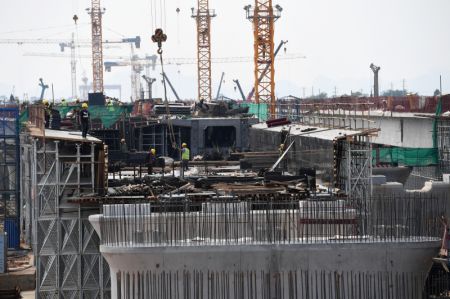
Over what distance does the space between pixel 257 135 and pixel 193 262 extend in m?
35.5

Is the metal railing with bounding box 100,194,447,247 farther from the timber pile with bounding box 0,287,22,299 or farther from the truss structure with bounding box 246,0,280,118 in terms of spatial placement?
the truss structure with bounding box 246,0,280,118

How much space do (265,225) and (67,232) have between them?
8194 millimetres

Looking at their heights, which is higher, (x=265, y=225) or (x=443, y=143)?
(x=443, y=143)

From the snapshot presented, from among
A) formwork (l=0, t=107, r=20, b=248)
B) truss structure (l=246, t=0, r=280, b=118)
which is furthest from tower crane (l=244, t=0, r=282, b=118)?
formwork (l=0, t=107, r=20, b=248)

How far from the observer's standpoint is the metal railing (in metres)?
27.2

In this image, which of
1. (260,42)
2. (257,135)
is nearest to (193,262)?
(257,135)

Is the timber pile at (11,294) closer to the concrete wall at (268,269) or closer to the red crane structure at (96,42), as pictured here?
the concrete wall at (268,269)

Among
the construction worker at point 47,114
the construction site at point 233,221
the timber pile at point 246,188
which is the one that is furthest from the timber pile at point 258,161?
the timber pile at point 246,188

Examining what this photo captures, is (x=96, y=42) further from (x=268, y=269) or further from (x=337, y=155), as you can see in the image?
(x=268, y=269)

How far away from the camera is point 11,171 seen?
5506 cm

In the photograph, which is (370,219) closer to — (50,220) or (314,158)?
(50,220)

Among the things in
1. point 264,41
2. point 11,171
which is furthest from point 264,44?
point 11,171

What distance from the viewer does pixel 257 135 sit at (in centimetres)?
6209

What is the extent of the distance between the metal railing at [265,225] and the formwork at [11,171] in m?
22.8
